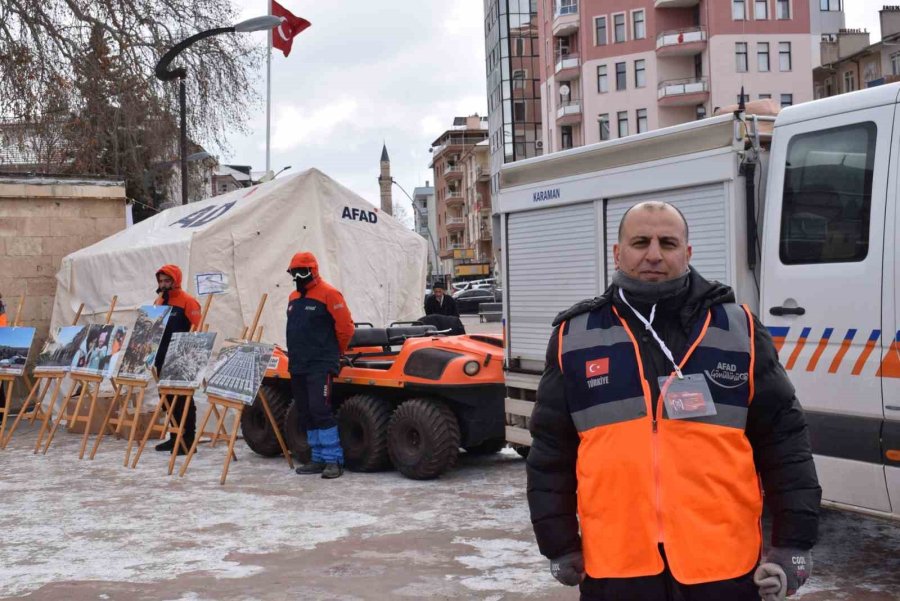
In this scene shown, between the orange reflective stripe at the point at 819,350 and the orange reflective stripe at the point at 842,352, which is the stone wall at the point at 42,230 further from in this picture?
the orange reflective stripe at the point at 842,352

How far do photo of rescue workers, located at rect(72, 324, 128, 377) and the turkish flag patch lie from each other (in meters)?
9.76

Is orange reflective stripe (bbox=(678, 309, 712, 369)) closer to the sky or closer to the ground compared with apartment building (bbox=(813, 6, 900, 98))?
closer to the ground

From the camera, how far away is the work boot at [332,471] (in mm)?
9508

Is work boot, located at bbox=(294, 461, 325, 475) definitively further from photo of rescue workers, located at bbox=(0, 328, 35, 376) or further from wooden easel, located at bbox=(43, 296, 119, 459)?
photo of rescue workers, located at bbox=(0, 328, 35, 376)

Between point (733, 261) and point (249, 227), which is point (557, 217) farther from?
point (249, 227)

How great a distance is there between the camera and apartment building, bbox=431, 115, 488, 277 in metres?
108

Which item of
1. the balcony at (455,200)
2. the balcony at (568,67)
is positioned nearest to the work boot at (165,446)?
the balcony at (568,67)

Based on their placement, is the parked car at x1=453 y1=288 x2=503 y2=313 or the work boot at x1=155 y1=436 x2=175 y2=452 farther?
the parked car at x1=453 y1=288 x2=503 y2=313

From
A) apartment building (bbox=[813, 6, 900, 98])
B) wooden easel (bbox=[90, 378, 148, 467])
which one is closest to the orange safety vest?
wooden easel (bbox=[90, 378, 148, 467])

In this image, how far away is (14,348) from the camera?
13.2 m

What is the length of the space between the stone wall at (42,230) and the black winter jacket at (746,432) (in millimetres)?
14152

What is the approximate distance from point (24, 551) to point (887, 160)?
5.84 m

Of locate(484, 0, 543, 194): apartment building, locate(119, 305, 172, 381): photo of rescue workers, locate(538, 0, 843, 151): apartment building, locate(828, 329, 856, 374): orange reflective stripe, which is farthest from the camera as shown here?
locate(484, 0, 543, 194): apartment building

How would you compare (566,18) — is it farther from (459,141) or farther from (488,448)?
(488,448)
